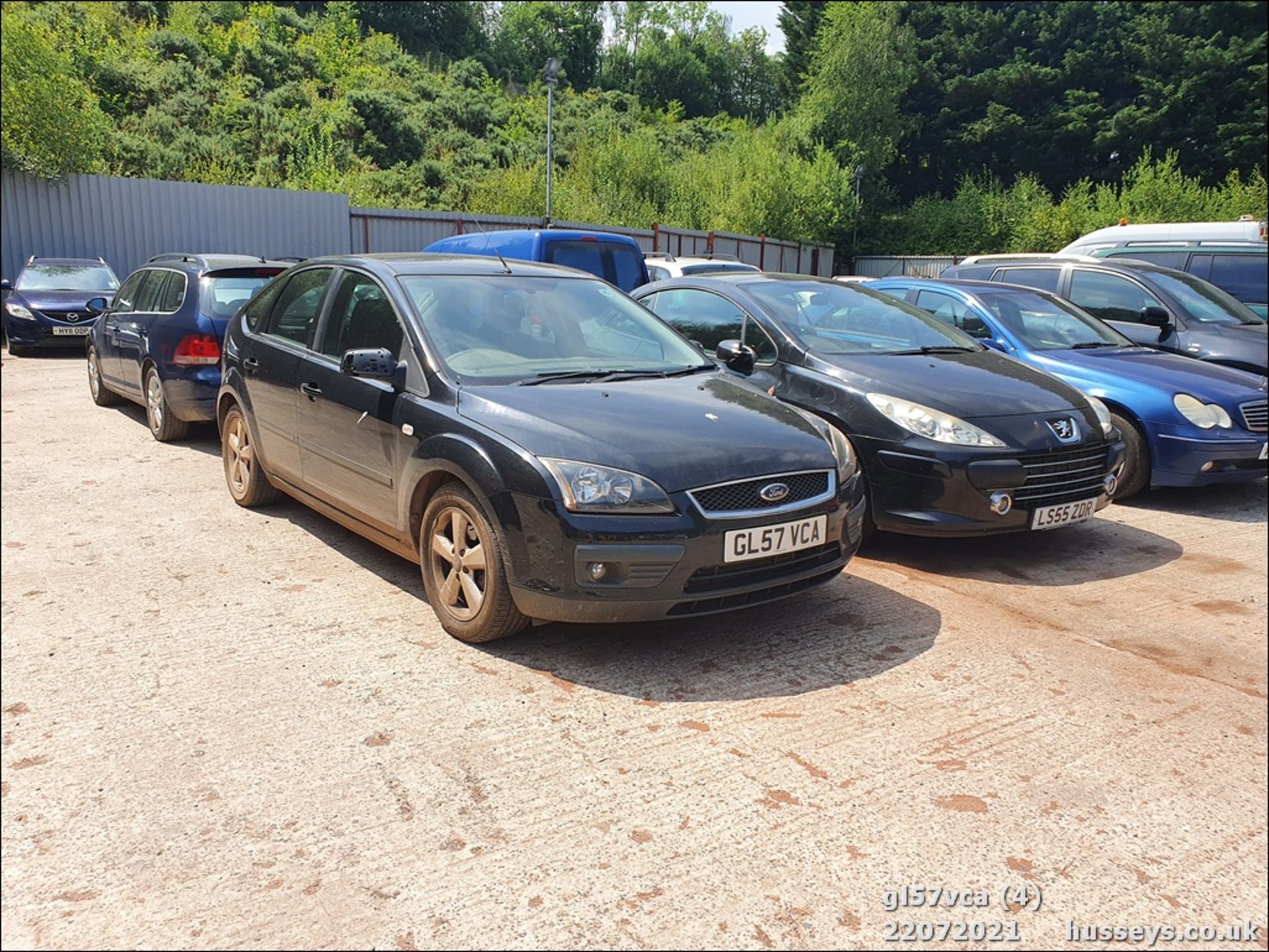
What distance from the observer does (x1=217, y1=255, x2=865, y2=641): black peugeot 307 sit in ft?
11.5

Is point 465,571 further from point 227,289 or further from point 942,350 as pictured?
point 227,289

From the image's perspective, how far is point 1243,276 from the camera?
4.52 m

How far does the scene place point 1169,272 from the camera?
854cm

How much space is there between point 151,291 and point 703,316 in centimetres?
506

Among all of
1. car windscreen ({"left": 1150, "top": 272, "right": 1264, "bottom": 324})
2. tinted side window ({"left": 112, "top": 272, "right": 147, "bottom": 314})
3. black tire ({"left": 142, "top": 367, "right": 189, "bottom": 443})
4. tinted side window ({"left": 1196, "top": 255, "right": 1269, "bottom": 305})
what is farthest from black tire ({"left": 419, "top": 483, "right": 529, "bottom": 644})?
car windscreen ({"left": 1150, "top": 272, "right": 1264, "bottom": 324})

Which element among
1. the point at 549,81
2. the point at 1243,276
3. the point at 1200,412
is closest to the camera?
the point at 1243,276

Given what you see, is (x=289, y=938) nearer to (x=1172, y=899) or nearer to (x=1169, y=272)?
(x=1172, y=899)

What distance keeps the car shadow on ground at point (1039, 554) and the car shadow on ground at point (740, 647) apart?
68 centimetres

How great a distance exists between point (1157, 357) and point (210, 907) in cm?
694

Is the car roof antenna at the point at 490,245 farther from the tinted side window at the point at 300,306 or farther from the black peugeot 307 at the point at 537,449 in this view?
the tinted side window at the point at 300,306

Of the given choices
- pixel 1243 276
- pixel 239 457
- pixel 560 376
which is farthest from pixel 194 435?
pixel 1243 276

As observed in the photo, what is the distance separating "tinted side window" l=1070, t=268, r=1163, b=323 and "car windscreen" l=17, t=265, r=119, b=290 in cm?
1327

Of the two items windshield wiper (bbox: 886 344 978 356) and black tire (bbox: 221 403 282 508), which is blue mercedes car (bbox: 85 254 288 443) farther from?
windshield wiper (bbox: 886 344 978 356)

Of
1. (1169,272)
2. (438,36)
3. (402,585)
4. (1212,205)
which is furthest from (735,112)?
(402,585)
